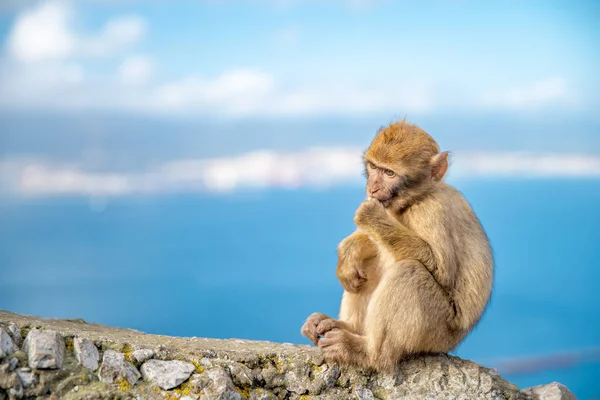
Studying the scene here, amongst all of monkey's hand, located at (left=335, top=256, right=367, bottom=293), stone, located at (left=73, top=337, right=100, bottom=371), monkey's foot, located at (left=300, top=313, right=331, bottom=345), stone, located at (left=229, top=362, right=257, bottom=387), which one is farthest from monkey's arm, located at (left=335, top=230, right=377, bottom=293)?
stone, located at (left=73, top=337, right=100, bottom=371)

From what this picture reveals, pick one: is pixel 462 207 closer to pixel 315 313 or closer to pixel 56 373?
pixel 315 313

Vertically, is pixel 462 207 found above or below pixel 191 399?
above

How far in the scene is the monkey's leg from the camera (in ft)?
21.4

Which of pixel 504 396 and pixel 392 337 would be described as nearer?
pixel 392 337

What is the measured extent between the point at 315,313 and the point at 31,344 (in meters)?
2.57

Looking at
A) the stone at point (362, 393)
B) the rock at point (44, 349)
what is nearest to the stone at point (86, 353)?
the rock at point (44, 349)

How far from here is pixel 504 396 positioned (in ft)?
23.3

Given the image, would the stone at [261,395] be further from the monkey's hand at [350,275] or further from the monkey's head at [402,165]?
the monkey's head at [402,165]

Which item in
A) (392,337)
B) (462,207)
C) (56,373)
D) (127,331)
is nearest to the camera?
(56,373)

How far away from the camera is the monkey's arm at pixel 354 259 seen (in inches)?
282

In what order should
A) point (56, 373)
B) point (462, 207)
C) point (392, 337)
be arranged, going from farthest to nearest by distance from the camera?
1. point (462, 207)
2. point (392, 337)
3. point (56, 373)

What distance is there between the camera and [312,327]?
23.5 ft

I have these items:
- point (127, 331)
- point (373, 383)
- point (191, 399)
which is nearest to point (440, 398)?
point (373, 383)

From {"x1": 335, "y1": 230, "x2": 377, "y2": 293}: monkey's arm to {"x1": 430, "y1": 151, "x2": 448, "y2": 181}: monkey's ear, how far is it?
86 centimetres
